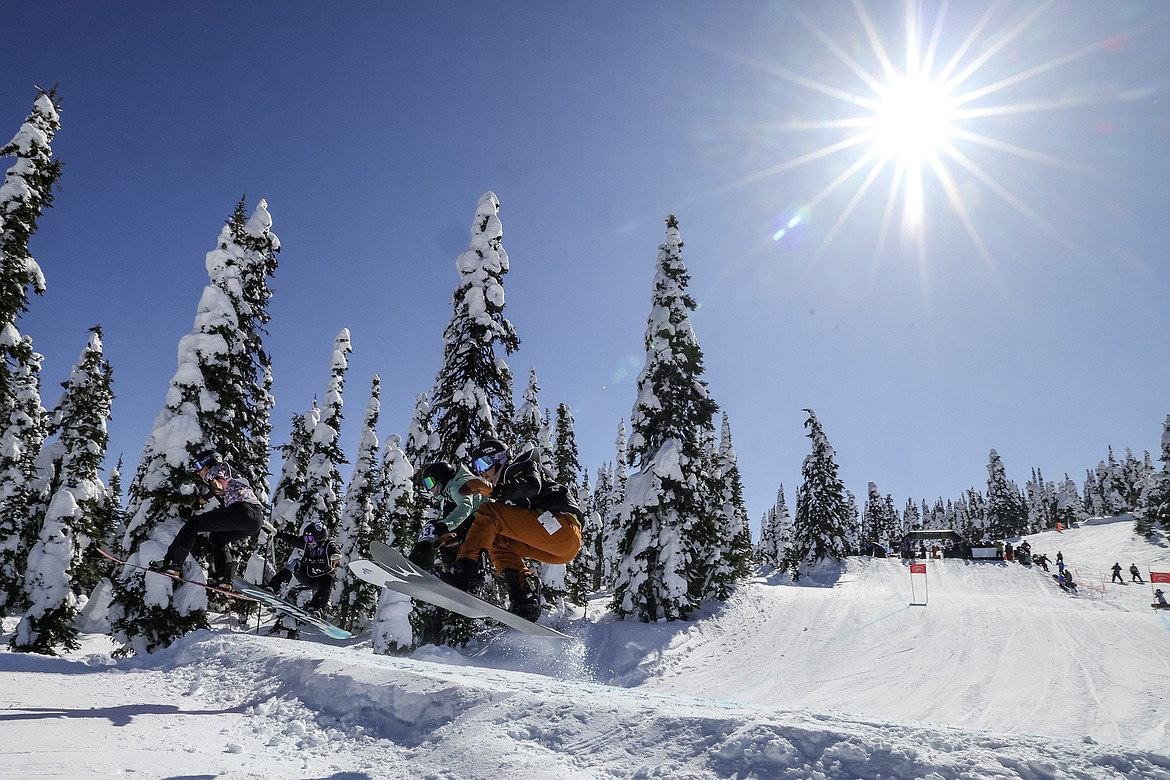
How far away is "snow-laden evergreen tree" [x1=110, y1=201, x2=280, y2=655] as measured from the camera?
12.9 metres

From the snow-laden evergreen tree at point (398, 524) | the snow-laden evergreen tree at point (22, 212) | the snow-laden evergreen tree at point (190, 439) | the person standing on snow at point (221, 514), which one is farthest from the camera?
the snow-laden evergreen tree at point (398, 524)

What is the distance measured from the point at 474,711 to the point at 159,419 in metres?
13.1

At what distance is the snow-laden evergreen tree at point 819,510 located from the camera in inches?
1636

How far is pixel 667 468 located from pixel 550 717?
1669 centimetres

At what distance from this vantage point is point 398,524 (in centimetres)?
2602

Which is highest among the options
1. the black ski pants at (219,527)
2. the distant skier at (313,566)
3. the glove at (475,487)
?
the glove at (475,487)

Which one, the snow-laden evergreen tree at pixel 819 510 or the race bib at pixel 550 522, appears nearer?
the race bib at pixel 550 522

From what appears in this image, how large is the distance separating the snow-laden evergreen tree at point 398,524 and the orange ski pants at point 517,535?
11614 millimetres

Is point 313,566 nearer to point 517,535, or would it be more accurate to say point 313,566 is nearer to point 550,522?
point 517,535

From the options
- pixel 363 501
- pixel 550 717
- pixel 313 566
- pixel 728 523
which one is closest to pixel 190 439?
pixel 313 566

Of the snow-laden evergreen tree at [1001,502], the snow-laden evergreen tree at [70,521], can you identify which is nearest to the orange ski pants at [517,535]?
the snow-laden evergreen tree at [70,521]

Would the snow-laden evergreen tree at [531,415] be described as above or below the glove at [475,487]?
above

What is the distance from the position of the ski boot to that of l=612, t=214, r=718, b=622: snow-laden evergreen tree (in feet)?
47.6

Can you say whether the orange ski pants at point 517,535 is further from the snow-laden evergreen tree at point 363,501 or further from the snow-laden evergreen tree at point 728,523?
the snow-laden evergreen tree at point 363,501
